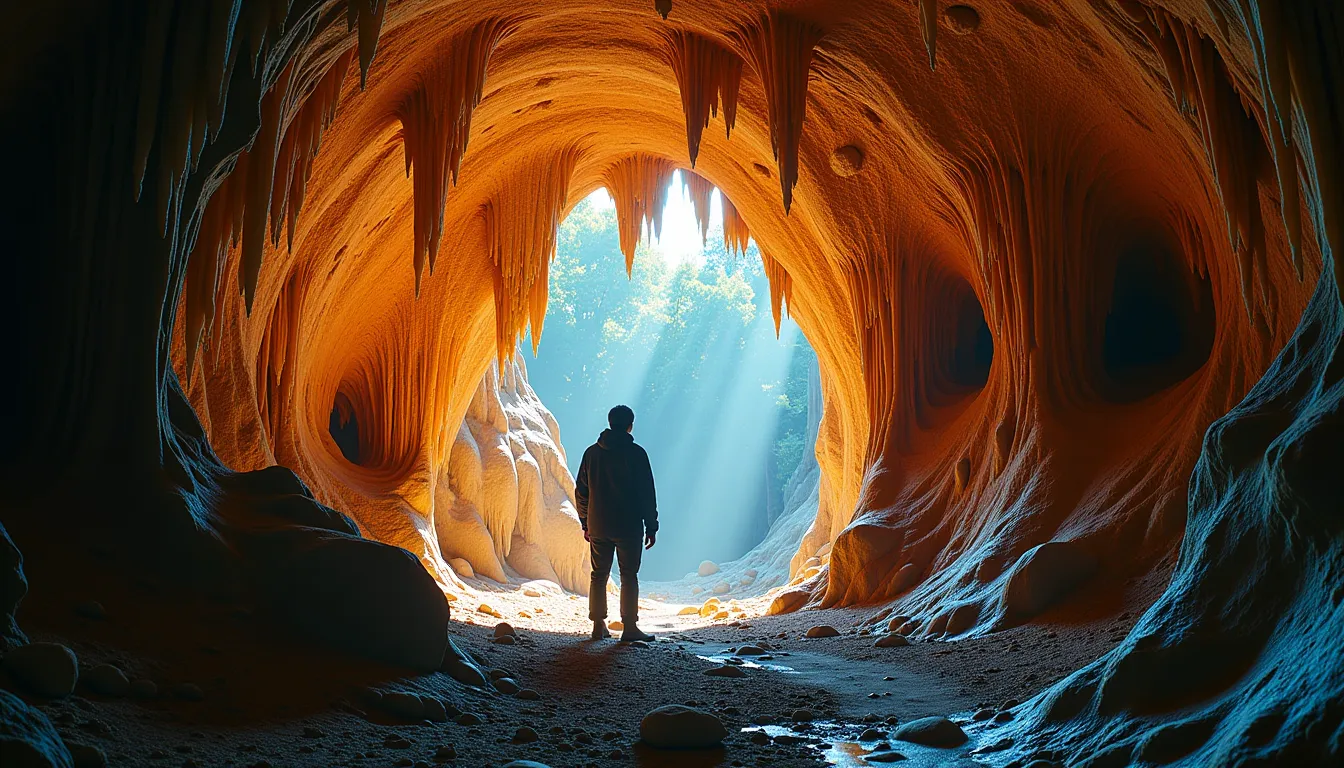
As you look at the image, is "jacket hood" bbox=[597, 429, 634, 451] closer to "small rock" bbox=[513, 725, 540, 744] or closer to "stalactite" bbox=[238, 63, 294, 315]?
"stalactite" bbox=[238, 63, 294, 315]

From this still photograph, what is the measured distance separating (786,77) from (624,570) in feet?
13.0

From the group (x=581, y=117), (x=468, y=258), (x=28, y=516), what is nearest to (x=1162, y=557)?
(x=28, y=516)

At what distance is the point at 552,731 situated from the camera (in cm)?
308

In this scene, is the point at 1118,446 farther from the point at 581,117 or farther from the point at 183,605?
the point at 581,117

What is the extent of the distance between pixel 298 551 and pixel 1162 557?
14.9 ft

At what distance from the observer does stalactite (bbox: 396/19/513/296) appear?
23.8ft

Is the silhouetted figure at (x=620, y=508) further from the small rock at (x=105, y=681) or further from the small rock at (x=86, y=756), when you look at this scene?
the small rock at (x=86, y=756)

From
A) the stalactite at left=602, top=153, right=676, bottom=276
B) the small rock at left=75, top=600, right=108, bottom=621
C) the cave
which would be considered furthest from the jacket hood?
the stalactite at left=602, top=153, right=676, bottom=276

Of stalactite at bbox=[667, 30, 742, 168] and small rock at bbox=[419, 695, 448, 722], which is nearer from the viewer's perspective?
small rock at bbox=[419, 695, 448, 722]

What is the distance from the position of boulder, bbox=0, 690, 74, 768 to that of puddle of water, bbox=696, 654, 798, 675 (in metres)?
3.50

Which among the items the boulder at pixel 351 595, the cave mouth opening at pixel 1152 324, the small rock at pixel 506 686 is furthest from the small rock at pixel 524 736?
the cave mouth opening at pixel 1152 324

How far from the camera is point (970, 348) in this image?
31.6ft

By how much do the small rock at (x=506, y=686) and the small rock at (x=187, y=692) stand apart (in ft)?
4.65

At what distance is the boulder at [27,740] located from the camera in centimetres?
173
